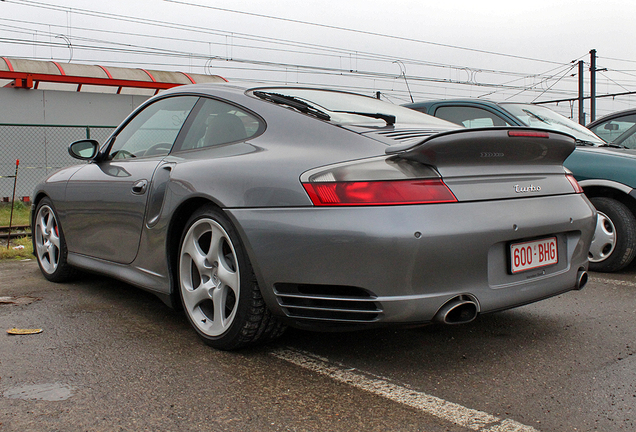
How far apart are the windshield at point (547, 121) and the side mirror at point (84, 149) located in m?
3.87

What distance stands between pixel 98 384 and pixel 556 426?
1812mm

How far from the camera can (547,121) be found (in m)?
5.95

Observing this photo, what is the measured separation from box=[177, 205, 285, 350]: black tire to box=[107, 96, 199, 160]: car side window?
723 mm

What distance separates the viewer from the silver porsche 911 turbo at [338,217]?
7.91 feet

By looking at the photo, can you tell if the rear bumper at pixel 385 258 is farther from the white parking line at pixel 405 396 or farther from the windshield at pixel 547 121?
the windshield at pixel 547 121

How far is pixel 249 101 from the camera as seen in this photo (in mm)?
3160

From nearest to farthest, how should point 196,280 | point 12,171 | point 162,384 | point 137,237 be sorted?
1. point 162,384
2. point 196,280
3. point 137,237
4. point 12,171

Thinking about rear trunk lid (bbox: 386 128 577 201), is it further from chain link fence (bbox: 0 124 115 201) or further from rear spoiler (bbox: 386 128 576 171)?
chain link fence (bbox: 0 124 115 201)

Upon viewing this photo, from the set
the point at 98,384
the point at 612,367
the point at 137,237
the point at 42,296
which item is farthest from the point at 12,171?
the point at 612,367

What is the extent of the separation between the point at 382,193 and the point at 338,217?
200 mm

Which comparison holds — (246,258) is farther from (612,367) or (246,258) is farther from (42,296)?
(42,296)

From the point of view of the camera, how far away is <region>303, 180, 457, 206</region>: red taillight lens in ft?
7.87

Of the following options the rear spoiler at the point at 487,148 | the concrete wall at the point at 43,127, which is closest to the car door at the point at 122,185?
the rear spoiler at the point at 487,148

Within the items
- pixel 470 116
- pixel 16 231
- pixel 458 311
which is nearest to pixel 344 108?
pixel 458 311
